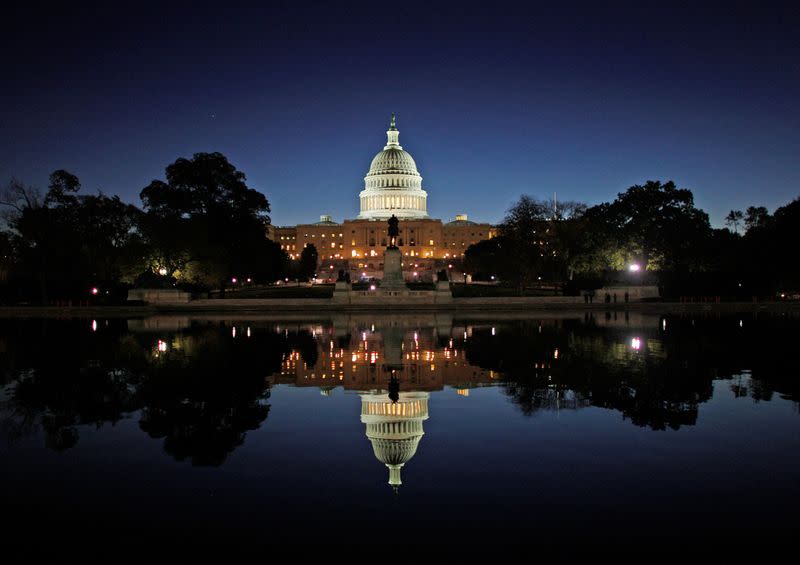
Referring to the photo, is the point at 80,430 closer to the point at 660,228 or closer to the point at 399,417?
the point at 399,417

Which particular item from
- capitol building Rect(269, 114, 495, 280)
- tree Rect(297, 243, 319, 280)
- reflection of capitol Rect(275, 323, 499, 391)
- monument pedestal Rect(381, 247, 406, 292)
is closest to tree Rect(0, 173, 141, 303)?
monument pedestal Rect(381, 247, 406, 292)

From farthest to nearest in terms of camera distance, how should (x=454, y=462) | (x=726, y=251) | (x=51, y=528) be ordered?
(x=726, y=251)
(x=454, y=462)
(x=51, y=528)

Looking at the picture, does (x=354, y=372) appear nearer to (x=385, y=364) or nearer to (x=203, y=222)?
(x=385, y=364)

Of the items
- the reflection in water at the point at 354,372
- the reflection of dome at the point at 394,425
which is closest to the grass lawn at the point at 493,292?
the reflection in water at the point at 354,372

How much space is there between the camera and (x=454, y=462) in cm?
937

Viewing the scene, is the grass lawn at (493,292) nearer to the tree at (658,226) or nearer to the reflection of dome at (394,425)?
the tree at (658,226)

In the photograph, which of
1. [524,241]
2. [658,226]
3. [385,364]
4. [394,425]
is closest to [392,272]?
[524,241]

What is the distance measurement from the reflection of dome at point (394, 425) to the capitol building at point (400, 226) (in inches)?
5592

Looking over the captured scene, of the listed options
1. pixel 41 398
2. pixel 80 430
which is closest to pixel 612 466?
pixel 80 430

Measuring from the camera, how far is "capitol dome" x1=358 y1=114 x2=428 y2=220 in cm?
16488

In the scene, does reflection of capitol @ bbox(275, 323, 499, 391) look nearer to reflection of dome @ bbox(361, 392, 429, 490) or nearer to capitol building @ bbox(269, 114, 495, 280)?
reflection of dome @ bbox(361, 392, 429, 490)

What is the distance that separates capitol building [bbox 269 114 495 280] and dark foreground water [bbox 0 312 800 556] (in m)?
139

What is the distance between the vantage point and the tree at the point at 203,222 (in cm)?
5744

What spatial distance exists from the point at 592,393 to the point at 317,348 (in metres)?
11.4
